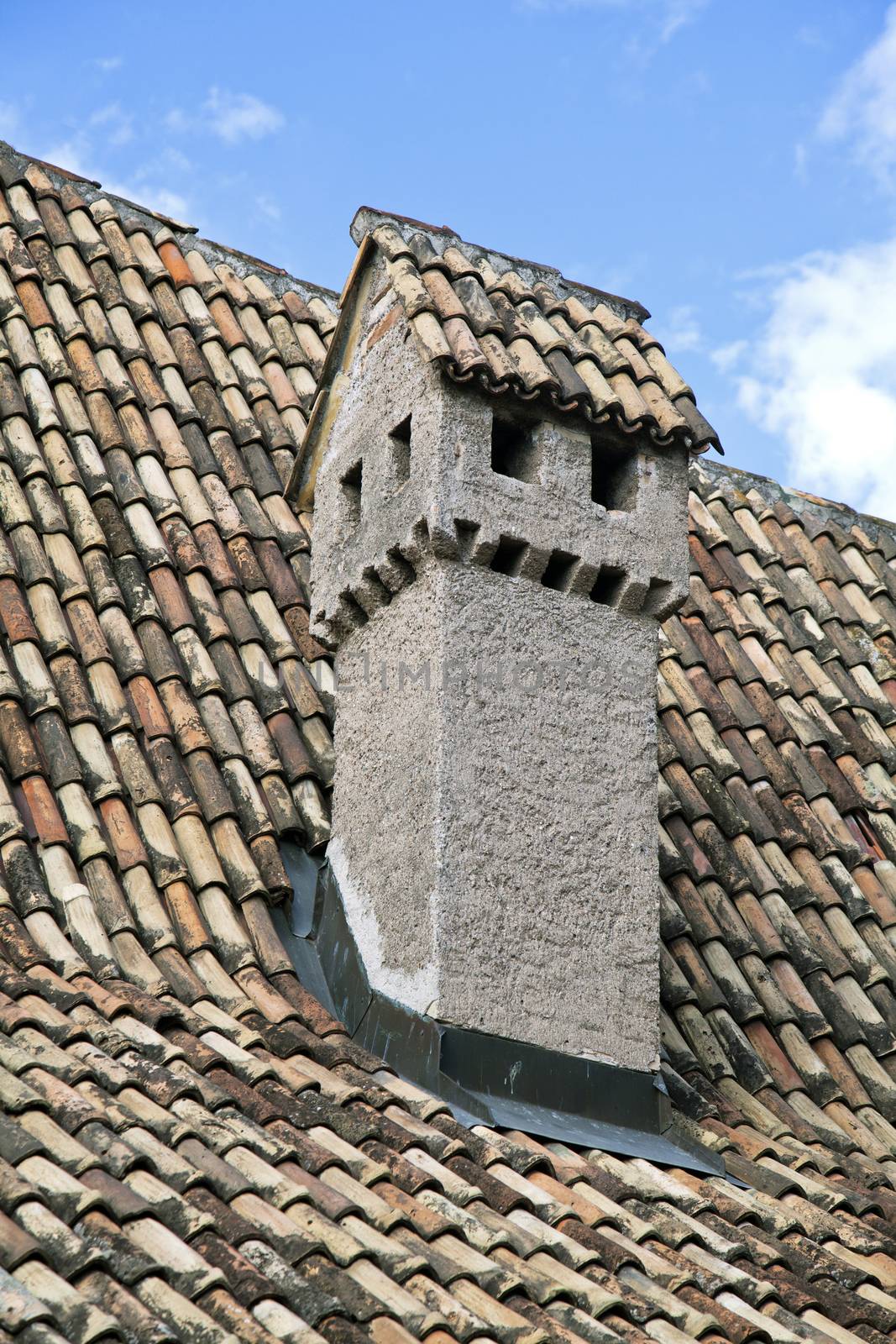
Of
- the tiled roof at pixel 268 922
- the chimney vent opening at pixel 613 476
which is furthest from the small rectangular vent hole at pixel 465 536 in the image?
the tiled roof at pixel 268 922

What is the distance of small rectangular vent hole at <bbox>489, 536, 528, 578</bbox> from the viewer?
17.6 feet

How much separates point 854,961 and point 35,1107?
3.30 metres

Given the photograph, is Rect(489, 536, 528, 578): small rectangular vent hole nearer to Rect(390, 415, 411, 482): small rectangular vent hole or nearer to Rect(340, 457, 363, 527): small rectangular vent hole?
Rect(390, 415, 411, 482): small rectangular vent hole

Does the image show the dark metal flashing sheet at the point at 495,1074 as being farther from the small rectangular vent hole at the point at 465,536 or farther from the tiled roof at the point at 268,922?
the small rectangular vent hole at the point at 465,536

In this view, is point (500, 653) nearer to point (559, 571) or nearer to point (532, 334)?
point (559, 571)

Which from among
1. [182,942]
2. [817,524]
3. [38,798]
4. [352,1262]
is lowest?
[352,1262]

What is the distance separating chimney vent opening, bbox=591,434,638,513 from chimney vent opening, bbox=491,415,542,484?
25cm

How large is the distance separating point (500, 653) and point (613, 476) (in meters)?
0.88

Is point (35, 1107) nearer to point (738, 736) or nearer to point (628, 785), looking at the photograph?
point (628, 785)

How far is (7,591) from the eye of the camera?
5762 millimetres

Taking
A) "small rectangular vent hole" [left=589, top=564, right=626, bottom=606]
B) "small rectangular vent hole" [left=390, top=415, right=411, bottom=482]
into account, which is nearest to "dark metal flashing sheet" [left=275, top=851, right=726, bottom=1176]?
"small rectangular vent hole" [left=589, top=564, right=626, bottom=606]

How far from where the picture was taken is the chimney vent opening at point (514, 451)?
219 inches

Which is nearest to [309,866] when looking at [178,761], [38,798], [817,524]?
[178,761]

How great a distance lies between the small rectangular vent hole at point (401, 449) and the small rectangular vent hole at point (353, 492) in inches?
9.9
